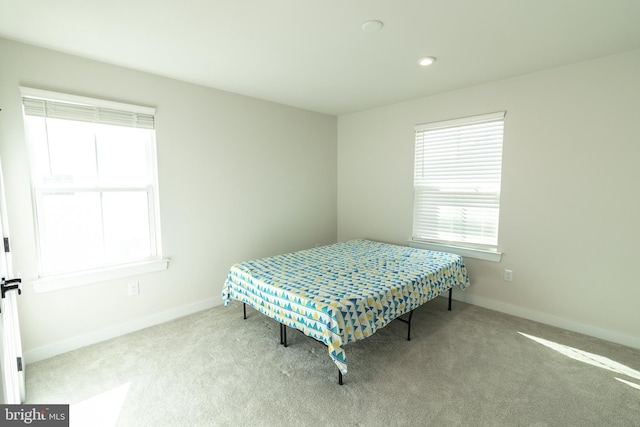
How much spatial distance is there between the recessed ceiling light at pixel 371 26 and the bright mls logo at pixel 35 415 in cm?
255

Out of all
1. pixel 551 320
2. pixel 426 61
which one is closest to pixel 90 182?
pixel 426 61

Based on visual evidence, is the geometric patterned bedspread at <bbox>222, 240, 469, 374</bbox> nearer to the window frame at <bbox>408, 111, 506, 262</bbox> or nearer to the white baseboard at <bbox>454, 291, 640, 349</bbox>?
the window frame at <bbox>408, 111, 506, 262</bbox>

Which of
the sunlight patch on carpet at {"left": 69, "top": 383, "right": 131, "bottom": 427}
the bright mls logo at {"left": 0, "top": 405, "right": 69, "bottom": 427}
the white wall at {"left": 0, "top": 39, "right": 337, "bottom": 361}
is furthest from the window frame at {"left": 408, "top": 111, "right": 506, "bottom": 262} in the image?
the bright mls logo at {"left": 0, "top": 405, "right": 69, "bottom": 427}

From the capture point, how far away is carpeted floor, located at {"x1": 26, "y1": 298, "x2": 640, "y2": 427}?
175cm

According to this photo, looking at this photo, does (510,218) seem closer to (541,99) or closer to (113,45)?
(541,99)

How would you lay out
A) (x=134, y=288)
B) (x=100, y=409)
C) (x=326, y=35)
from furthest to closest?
(x=134, y=288)
(x=326, y=35)
(x=100, y=409)

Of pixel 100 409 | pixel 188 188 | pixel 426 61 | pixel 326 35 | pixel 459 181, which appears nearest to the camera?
pixel 100 409

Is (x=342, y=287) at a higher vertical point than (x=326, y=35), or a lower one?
lower

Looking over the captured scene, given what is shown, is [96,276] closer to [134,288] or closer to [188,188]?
[134,288]

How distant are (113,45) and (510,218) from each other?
3796 millimetres

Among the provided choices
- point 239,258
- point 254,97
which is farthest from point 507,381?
point 254,97

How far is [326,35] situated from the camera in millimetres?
2059

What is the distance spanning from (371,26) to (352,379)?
7.76ft

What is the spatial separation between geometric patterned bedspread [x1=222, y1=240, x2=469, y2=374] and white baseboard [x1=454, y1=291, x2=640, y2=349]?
0.34 metres
